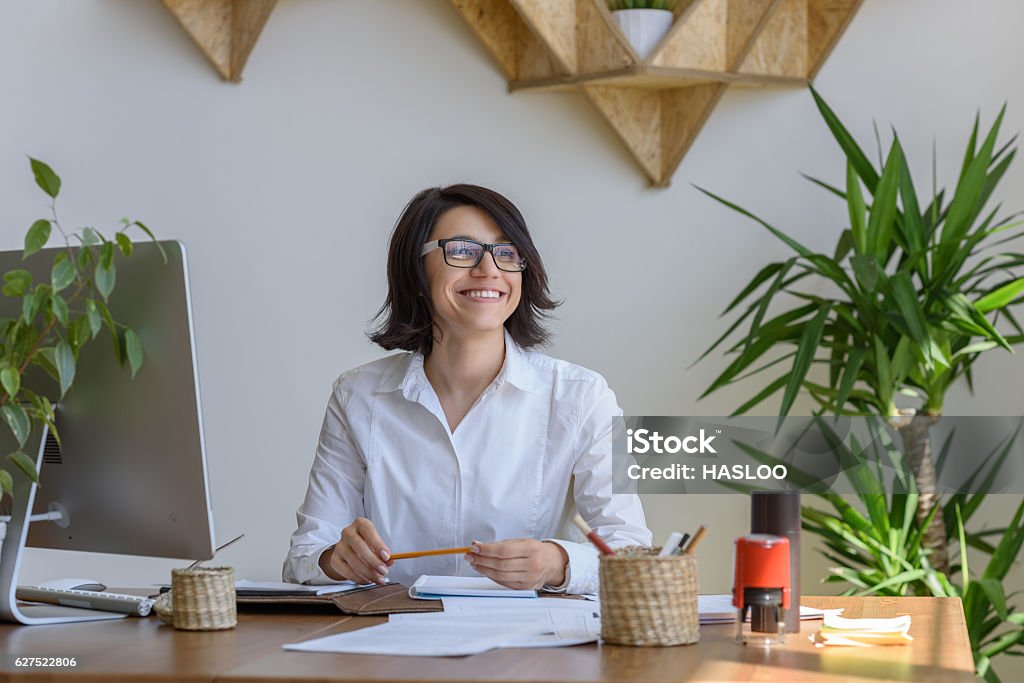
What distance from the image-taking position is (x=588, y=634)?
1.44m

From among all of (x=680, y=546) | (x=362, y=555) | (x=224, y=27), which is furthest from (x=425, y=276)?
(x=224, y=27)

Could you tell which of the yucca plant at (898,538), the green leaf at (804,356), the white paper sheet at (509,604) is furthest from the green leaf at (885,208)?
the white paper sheet at (509,604)

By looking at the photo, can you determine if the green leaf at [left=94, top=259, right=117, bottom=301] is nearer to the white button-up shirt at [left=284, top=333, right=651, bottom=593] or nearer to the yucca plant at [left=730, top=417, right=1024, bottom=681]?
the white button-up shirt at [left=284, top=333, right=651, bottom=593]

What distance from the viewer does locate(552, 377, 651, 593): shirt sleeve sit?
2000 millimetres

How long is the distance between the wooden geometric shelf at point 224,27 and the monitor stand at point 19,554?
202cm

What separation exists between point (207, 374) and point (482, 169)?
1027 mm

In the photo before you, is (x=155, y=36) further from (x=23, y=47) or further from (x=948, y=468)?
(x=948, y=468)

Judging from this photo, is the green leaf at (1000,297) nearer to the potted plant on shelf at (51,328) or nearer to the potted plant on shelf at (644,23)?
the potted plant on shelf at (644,23)

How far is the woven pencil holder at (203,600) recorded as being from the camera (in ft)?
5.06

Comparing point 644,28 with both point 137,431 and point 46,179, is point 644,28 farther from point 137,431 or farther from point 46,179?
point 137,431

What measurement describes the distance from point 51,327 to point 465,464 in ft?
2.46

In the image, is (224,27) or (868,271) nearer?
(868,271)

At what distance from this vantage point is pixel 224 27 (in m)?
3.52

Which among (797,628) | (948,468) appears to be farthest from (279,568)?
(797,628)
